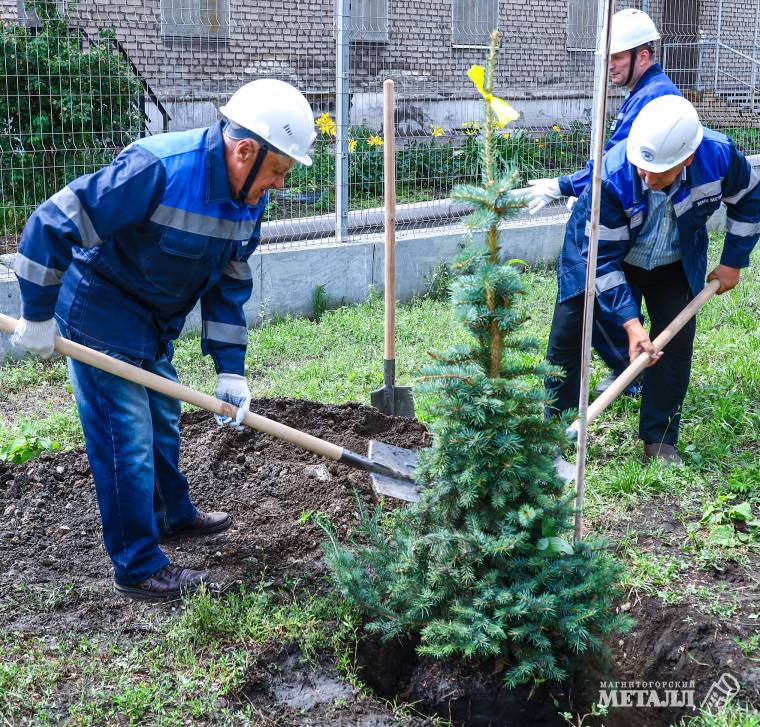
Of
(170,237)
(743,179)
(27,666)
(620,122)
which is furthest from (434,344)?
(27,666)

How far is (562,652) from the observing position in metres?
2.69

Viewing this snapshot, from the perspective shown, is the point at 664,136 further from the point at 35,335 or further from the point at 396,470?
the point at 35,335

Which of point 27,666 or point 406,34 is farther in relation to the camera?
point 406,34

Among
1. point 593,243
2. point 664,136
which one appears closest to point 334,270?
point 664,136

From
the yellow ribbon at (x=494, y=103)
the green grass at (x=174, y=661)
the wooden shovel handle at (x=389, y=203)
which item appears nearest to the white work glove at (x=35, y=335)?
the green grass at (x=174, y=661)

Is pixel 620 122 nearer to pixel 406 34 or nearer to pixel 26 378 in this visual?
pixel 26 378

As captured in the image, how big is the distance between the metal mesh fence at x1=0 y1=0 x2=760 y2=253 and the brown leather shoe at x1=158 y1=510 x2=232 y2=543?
2.04 m

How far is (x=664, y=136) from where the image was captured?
3658 millimetres

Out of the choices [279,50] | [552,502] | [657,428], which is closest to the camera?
[552,502]

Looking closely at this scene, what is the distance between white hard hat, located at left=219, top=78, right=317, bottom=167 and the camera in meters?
2.80

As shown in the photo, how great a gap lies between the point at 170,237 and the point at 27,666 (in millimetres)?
1526

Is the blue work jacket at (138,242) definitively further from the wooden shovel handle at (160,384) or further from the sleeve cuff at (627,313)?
the sleeve cuff at (627,313)

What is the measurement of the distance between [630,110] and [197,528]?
11.6 feet

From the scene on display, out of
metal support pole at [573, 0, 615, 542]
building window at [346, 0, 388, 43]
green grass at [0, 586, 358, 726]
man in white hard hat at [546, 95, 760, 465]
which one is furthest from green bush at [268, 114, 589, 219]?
green grass at [0, 586, 358, 726]
